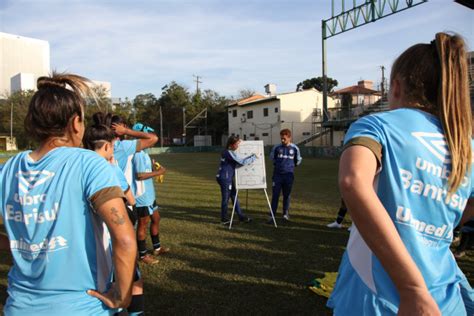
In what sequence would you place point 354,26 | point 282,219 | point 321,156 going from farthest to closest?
1. point 321,156
2. point 354,26
3. point 282,219

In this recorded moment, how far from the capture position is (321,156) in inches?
1259

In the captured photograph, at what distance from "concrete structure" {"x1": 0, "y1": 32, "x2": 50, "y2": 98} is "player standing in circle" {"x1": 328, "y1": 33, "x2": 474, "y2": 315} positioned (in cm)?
9696

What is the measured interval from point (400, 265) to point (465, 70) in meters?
0.80

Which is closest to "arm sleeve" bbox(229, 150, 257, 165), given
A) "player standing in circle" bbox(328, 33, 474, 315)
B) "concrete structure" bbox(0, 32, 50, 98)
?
"player standing in circle" bbox(328, 33, 474, 315)

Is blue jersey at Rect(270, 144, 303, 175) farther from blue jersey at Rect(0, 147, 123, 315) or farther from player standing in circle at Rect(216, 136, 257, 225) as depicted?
blue jersey at Rect(0, 147, 123, 315)

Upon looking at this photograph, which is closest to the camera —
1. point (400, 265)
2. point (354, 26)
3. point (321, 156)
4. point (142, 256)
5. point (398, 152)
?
point (400, 265)

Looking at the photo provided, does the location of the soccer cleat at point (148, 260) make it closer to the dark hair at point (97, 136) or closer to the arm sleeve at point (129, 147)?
the arm sleeve at point (129, 147)

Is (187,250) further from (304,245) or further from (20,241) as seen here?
(20,241)

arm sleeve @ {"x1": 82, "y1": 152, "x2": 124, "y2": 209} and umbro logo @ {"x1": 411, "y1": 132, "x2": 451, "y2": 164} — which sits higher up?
umbro logo @ {"x1": 411, "y1": 132, "x2": 451, "y2": 164}

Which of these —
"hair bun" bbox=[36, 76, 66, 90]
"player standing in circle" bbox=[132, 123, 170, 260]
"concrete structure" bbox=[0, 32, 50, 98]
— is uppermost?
"concrete structure" bbox=[0, 32, 50, 98]

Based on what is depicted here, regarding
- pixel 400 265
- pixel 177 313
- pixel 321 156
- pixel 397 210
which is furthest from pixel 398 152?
pixel 321 156

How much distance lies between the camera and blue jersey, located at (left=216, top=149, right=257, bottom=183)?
8180 millimetres

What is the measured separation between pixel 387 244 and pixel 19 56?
4200 inches

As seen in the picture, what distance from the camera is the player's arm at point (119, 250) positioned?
1471mm
